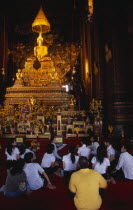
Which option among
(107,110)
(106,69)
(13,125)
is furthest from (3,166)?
(106,69)

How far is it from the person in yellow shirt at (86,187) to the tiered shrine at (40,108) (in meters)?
6.02

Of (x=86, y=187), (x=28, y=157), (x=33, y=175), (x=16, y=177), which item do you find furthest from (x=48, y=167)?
(x=86, y=187)

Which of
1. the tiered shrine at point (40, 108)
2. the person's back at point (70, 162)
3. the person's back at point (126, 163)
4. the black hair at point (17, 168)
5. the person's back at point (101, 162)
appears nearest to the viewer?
the black hair at point (17, 168)

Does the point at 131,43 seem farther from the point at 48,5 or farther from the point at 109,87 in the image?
the point at 48,5

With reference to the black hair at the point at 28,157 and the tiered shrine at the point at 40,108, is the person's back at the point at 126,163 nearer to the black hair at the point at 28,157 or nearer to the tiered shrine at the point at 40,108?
the black hair at the point at 28,157

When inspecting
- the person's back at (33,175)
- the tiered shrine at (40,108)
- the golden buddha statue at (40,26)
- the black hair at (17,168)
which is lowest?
the person's back at (33,175)

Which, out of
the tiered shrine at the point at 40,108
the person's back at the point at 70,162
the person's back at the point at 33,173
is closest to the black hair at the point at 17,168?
the person's back at the point at 33,173

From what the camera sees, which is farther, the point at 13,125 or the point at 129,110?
the point at 13,125

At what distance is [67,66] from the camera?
17.6m

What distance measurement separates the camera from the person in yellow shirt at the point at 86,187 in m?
2.42

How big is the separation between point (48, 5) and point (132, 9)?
9314 mm

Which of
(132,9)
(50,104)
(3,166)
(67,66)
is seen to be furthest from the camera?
(67,66)

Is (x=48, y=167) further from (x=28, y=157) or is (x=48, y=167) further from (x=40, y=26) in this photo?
(x=40, y=26)

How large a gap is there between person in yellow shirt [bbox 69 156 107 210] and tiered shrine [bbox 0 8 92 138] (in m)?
6.02
